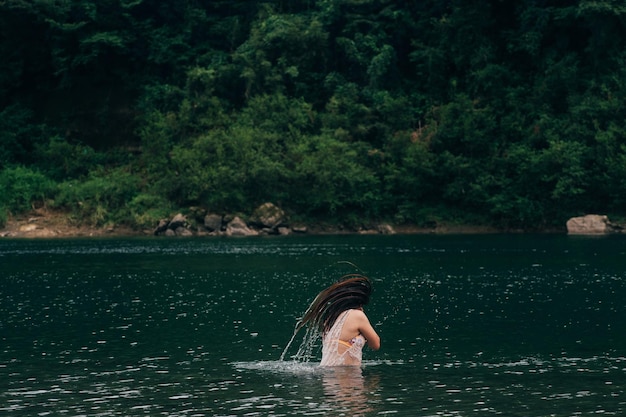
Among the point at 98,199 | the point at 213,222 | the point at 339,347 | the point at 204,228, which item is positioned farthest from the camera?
the point at 98,199

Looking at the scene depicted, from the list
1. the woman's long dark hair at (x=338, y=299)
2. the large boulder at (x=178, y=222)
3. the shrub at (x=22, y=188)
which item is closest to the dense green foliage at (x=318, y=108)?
the shrub at (x=22, y=188)

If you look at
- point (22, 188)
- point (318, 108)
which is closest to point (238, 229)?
point (318, 108)

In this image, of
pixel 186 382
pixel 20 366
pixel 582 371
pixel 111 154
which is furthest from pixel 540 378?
pixel 111 154

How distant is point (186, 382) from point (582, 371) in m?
10.4

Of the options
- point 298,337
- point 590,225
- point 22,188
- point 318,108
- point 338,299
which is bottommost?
point 590,225

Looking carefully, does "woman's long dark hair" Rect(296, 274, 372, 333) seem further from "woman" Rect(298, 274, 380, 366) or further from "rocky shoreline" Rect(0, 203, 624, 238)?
"rocky shoreline" Rect(0, 203, 624, 238)

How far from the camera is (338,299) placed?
24359 mm

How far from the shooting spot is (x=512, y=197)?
3799 inches

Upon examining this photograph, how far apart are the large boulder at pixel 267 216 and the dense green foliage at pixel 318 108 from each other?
109cm

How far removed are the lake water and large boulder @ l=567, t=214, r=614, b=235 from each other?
23.6 metres

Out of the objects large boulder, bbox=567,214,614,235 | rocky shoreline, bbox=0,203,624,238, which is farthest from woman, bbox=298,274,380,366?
rocky shoreline, bbox=0,203,624,238

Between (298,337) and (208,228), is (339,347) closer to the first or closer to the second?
(298,337)

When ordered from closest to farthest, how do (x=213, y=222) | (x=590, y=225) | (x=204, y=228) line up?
(x=590, y=225) → (x=213, y=222) → (x=204, y=228)

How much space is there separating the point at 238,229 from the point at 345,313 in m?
75.9
